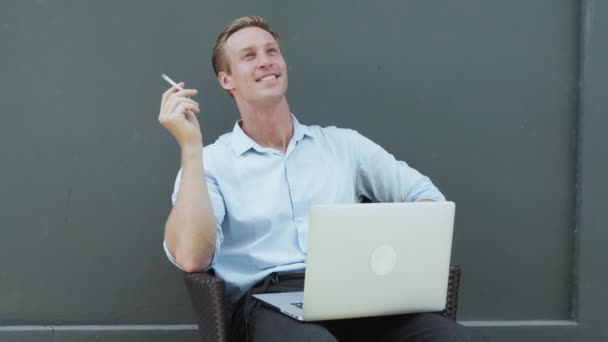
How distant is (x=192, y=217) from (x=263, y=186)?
1.36 ft

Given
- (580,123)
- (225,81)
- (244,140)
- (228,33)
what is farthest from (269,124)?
(580,123)

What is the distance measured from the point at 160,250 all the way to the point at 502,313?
144 cm

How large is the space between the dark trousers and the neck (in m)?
0.52

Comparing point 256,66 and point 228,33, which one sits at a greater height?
point 228,33

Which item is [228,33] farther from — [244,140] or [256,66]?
[244,140]

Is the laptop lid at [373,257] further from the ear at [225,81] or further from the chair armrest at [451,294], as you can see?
the ear at [225,81]

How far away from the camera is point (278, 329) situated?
2.40 meters

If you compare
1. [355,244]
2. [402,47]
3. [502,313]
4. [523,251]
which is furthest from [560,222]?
[355,244]

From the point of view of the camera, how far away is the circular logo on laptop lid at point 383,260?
2256 mm

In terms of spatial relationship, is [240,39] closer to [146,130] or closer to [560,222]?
[146,130]

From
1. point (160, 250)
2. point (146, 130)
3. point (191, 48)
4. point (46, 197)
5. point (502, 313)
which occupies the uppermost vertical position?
point (191, 48)

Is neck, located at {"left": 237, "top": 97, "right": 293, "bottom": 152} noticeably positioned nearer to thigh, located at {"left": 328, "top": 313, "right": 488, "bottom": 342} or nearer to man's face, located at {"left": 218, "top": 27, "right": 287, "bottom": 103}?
man's face, located at {"left": 218, "top": 27, "right": 287, "bottom": 103}

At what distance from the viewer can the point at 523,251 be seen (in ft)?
11.3

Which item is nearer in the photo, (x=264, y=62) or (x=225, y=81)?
(x=264, y=62)
